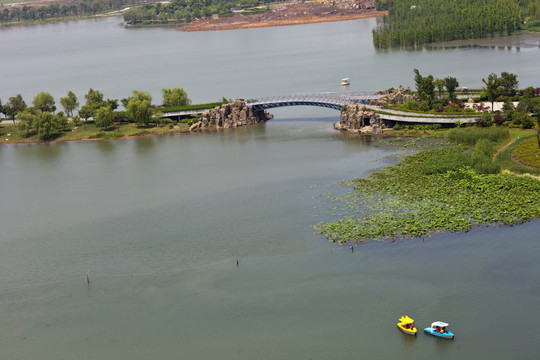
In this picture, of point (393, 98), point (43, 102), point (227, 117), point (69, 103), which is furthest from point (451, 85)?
point (43, 102)

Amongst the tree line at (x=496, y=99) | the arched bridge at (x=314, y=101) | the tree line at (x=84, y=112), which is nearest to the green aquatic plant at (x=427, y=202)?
the tree line at (x=496, y=99)

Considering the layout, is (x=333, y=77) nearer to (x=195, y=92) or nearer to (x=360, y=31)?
(x=195, y=92)

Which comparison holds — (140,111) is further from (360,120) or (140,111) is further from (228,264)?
(228,264)

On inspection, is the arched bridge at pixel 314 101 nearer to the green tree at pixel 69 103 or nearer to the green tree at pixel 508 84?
the green tree at pixel 508 84

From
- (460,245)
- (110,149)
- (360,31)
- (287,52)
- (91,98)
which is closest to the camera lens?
(460,245)

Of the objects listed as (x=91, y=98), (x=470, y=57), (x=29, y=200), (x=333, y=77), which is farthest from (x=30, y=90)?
(x=470, y=57)

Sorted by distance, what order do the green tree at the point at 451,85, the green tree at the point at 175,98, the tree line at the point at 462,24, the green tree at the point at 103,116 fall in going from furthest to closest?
the tree line at the point at 462,24, the green tree at the point at 175,98, the green tree at the point at 103,116, the green tree at the point at 451,85
